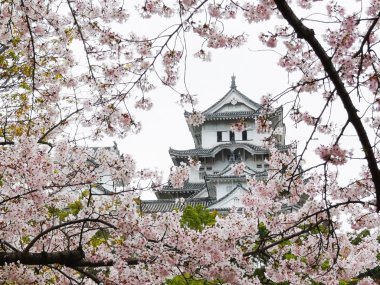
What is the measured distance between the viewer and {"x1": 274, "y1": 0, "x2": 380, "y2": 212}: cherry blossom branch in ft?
11.1

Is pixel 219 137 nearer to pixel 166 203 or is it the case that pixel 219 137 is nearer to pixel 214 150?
pixel 214 150

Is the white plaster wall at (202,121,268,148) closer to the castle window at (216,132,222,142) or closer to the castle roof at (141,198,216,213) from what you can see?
the castle window at (216,132,222,142)

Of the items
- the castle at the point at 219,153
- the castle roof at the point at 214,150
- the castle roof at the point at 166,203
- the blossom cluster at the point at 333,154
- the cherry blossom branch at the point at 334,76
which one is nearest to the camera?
the cherry blossom branch at the point at 334,76

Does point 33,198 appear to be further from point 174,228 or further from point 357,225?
point 357,225

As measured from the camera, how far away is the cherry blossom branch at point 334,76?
3389mm

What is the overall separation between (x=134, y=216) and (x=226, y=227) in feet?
3.33

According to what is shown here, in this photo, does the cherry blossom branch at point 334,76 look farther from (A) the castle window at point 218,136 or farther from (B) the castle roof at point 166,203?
(A) the castle window at point 218,136

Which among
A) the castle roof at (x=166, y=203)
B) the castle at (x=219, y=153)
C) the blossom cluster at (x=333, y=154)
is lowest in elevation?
the blossom cluster at (x=333, y=154)

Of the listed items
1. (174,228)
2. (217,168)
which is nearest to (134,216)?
(174,228)

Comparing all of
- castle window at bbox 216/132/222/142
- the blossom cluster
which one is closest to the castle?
castle window at bbox 216/132/222/142

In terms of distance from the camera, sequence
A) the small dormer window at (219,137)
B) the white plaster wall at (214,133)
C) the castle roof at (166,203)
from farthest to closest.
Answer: the small dormer window at (219,137) < the white plaster wall at (214,133) < the castle roof at (166,203)

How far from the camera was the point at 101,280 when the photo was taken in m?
4.54

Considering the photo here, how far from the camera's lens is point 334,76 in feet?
11.3

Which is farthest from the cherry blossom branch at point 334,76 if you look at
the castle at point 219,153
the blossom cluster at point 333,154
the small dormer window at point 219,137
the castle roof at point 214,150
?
the small dormer window at point 219,137
